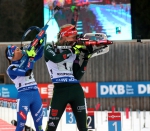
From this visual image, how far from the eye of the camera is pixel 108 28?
793 inches

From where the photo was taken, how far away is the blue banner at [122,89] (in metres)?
19.5

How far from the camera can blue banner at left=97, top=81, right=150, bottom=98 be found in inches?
766

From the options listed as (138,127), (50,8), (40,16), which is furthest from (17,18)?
(138,127)

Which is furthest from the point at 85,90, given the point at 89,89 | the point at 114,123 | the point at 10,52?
the point at 10,52

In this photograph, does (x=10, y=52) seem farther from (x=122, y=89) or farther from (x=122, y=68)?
(x=122, y=68)

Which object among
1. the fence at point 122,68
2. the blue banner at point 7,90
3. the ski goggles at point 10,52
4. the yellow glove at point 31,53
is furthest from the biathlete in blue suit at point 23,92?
the fence at point 122,68

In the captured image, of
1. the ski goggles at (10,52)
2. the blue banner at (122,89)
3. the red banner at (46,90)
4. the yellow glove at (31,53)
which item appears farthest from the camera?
the red banner at (46,90)

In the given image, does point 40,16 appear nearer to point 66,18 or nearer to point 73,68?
point 66,18

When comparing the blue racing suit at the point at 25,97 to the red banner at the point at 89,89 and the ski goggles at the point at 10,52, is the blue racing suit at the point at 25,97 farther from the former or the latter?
the red banner at the point at 89,89

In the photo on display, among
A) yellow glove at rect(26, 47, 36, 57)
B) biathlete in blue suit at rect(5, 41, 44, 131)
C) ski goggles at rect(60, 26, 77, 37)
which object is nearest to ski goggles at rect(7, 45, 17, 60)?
biathlete in blue suit at rect(5, 41, 44, 131)

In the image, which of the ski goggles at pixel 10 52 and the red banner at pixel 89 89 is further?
the red banner at pixel 89 89

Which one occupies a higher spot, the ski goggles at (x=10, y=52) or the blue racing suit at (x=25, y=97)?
the ski goggles at (x=10, y=52)

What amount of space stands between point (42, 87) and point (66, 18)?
2829 mm

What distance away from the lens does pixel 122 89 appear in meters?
19.7
